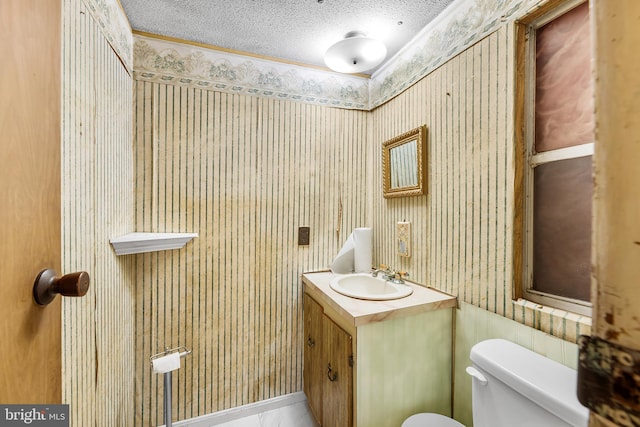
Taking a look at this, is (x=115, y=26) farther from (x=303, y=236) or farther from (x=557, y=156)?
(x=557, y=156)

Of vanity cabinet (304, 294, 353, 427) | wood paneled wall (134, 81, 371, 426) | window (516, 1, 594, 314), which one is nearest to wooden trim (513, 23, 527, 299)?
window (516, 1, 594, 314)

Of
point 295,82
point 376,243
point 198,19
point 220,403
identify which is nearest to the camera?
point 198,19

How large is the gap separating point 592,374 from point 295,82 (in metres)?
2.00

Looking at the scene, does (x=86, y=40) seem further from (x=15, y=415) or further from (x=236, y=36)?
(x=15, y=415)

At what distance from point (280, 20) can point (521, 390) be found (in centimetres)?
191

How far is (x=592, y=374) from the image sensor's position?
0.20m

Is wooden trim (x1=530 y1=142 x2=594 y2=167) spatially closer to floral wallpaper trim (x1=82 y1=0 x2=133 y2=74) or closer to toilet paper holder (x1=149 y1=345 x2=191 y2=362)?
floral wallpaper trim (x1=82 y1=0 x2=133 y2=74)

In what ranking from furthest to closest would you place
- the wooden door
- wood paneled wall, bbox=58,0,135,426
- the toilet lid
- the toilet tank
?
the toilet lid
wood paneled wall, bbox=58,0,135,426
the toilet tank
the wooden door

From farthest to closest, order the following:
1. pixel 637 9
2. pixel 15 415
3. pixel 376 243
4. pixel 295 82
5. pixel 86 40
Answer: pixel 376 243
pixel 295 82
pixel 86 40
pixel 15 415
pixel 637 9

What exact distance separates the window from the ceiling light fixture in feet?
2.27

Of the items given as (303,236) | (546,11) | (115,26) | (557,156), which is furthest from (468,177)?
(115,26)

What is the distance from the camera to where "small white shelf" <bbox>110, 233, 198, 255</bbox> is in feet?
4.06

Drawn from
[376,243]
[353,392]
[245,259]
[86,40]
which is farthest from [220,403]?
[86,40]

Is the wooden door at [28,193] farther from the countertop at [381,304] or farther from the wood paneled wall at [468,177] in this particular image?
the wood paneled wall at [468,177]
